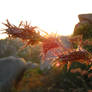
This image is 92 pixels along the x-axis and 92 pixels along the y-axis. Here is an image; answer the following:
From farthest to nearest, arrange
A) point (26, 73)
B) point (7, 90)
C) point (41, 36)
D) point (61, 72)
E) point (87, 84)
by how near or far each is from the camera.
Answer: point (26, 73), point (7, 90), point (61, 72), point (87, 84), point (41, 36)

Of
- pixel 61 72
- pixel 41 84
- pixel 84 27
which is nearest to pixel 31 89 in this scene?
pixel 41 84

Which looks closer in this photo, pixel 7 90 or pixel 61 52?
pixel 61 52

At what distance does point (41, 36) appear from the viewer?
1197 mm

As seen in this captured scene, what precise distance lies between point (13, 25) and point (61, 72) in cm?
812

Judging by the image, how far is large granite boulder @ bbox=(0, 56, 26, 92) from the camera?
1161 cm

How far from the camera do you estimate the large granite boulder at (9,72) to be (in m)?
11.6

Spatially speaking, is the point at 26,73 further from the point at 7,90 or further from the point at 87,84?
the point at 87,84

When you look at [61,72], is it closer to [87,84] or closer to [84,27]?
[87,84]

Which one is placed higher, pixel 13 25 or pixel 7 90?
pixel 13 25

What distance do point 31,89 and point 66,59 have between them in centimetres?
884

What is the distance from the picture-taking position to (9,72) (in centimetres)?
1248

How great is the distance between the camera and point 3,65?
13.4m

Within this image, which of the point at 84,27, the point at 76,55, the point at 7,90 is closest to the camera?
the point at 76,55

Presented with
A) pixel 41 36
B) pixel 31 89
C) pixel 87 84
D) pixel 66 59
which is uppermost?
Answer: pixel 41 36
